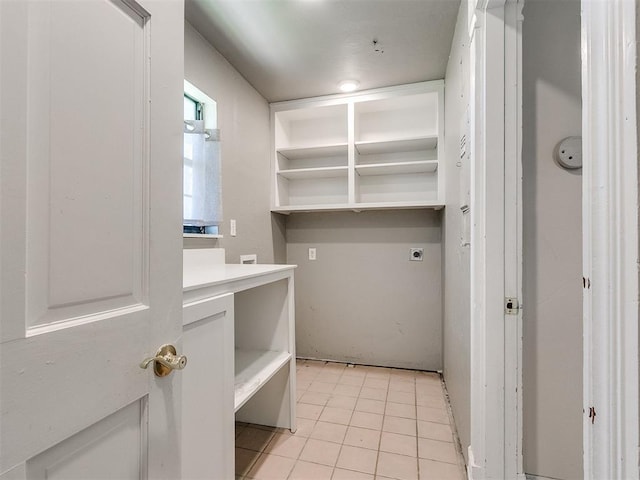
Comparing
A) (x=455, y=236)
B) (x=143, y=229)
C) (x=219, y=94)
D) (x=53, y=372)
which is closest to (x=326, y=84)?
(x=219, y=94)

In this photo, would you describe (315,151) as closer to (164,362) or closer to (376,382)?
(376,382)

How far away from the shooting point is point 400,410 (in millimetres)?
2086

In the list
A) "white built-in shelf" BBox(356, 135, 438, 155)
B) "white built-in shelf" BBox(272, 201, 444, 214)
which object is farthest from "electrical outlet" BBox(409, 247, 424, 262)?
"white built-in shelf" BBox(356, 135, 438, 155)

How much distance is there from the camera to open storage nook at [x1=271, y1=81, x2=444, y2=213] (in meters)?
2.52

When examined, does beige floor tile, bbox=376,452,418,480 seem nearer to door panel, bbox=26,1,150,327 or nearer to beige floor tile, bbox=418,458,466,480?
beige floor tile, bbox=418,458,466,480

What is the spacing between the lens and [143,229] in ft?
2.03

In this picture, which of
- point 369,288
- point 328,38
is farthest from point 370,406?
point 328,38

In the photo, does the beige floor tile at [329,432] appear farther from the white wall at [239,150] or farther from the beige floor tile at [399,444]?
the white wall at [239,150]

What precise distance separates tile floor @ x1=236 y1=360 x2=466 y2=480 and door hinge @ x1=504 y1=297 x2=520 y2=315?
93 cm

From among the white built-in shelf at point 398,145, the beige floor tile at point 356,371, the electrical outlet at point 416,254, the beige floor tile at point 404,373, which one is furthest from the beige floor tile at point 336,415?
the white built-in shelf at point 398,145

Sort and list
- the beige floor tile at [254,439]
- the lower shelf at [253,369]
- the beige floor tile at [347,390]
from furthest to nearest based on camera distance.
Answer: the beige floor tile at [347,390]
the beige floor tile at [254,439]
the lower shelf at [253,369]

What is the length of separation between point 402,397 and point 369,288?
94 centimetres

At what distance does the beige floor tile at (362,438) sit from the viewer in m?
1.72

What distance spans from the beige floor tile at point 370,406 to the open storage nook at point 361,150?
4.87 feet
